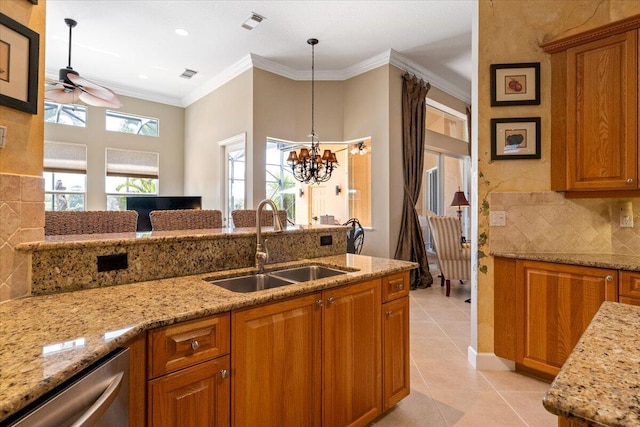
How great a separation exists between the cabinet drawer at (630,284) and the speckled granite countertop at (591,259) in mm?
37

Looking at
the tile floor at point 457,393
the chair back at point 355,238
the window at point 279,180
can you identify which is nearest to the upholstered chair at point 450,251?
the chair back at point 355,238

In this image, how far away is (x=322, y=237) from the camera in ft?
7.88

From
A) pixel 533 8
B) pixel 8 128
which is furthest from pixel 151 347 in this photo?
pixel 533 8

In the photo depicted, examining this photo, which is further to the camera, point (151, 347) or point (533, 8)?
point (533, 8)

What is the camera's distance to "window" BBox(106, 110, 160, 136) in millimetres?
6104

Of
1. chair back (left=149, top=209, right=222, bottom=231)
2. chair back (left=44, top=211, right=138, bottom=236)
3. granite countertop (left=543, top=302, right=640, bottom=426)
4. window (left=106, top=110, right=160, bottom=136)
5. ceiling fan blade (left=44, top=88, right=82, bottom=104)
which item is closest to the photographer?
granite countertop (left=543, top=302, right=640, bottom=426)

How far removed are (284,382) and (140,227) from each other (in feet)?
16.6

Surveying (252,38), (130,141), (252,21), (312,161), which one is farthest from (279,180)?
(130,141)

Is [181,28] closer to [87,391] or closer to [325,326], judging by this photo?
[325,326]

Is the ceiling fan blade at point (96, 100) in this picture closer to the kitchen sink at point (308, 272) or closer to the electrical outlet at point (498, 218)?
the kitchen sink at point (308, 272)

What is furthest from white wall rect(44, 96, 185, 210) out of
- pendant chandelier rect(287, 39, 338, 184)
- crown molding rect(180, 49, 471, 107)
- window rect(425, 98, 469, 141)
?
window rect(425, 98, 469, 141)

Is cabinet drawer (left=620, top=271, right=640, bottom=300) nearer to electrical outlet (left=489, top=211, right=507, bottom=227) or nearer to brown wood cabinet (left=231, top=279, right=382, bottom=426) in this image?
electrical outlet (left=489, top=211, right=507, bottom=227)

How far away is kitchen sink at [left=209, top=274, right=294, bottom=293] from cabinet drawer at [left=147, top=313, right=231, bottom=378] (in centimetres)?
56

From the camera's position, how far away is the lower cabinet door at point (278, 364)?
1297mm
